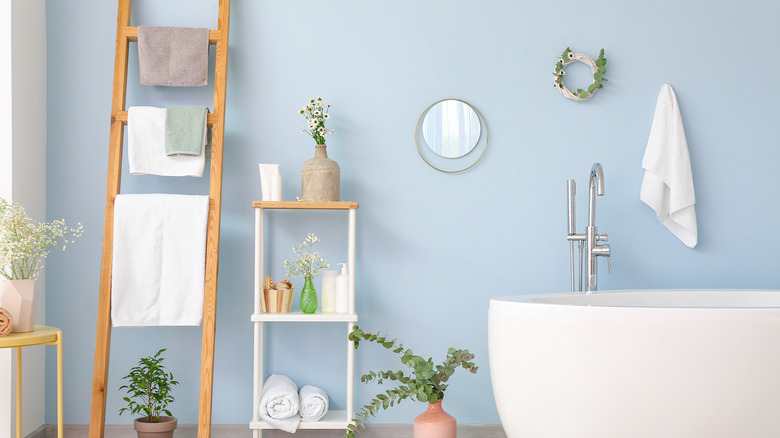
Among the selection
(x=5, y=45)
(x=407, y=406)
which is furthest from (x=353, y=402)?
(x=5, y=45)

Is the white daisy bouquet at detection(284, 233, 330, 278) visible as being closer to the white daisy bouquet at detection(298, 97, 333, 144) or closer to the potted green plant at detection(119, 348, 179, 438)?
the white daisy bouquet at detection(298, 97, 333, 144)

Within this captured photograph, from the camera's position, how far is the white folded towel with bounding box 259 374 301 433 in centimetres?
231

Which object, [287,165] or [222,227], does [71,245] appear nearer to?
[222,227]

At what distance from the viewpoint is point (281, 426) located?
2.31 meters

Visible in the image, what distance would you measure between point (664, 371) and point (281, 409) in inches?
49.9

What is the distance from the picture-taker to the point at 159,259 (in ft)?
7.85

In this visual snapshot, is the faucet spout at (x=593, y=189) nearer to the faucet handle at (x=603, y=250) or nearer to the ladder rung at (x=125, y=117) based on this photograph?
the faucet handle at (x=603, y=250)

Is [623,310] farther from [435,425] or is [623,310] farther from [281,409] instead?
[281,409]

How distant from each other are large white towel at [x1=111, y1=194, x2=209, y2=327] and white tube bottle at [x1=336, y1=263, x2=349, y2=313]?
18.8 inches

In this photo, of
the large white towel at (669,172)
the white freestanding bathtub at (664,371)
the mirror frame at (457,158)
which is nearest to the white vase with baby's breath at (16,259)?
the mirror frame at (457,158)

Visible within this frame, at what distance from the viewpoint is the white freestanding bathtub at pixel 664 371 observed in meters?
1.70

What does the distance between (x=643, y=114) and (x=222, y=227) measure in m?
1.71

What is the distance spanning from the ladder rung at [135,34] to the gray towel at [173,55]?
0.03m

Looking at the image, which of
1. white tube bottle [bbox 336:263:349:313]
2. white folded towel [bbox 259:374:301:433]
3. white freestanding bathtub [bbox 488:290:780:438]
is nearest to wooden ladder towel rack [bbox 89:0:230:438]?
white folded towel [bbox 259:374:301:433]
